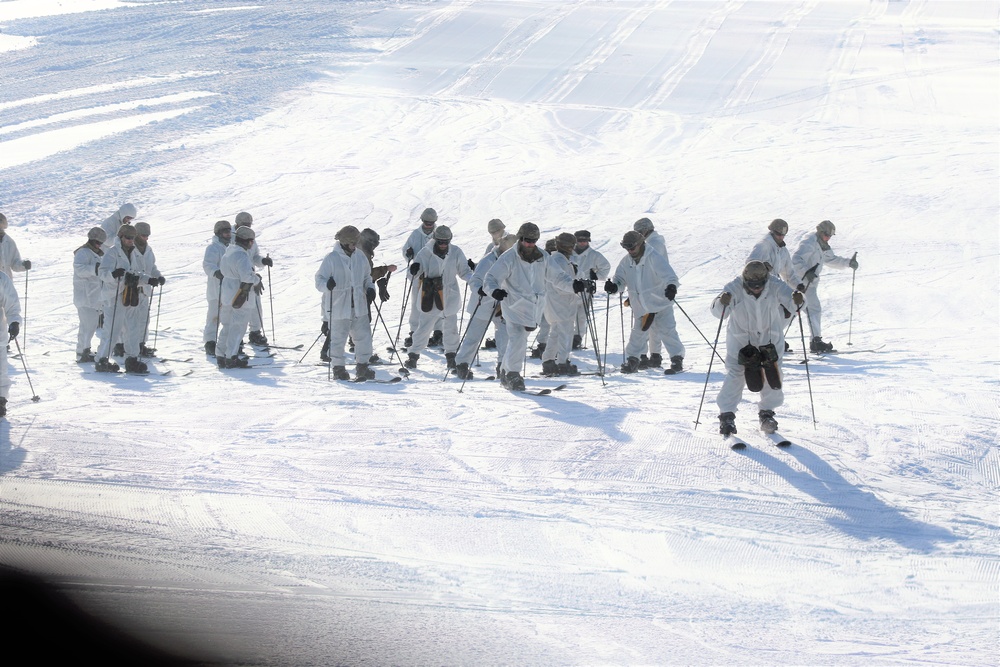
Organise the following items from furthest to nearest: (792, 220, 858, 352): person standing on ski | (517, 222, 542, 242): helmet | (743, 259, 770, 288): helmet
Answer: (792, 220, 858, 352): person standing on ski < (517, 222, 542, 242): helmet < (743, 259, 770, 288): helmet

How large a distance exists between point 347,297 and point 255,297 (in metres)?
2.70

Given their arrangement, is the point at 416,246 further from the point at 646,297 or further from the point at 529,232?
the point at 529,232

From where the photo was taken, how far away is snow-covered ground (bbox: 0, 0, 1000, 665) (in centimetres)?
641

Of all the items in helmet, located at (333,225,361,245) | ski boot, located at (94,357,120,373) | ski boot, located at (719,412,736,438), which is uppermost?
helmet, located at (333,225,361,245)

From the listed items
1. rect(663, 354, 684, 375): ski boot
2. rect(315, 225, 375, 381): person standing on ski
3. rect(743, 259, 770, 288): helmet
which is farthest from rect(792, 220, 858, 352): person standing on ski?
rect(315, 225, 375, 381): person standing on ski

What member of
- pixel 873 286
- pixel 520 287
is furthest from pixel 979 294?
pixel 520 287

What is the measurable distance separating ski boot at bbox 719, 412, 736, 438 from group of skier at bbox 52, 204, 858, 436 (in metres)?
1.97

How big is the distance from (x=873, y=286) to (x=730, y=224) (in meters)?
4.17

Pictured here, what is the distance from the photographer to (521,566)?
22.5 ft

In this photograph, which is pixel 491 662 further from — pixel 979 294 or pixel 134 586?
pixel 979 294

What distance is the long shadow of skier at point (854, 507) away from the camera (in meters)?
7.11

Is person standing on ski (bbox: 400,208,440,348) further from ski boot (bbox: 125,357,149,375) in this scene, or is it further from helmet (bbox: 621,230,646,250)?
ski boot (bbox: 125,357,149,375)

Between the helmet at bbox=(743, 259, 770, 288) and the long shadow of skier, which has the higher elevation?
the helmet at bbox=(743, 259, 770, 288)

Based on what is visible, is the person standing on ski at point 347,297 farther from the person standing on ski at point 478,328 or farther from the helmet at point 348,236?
the person standing on ski at point 478,328
